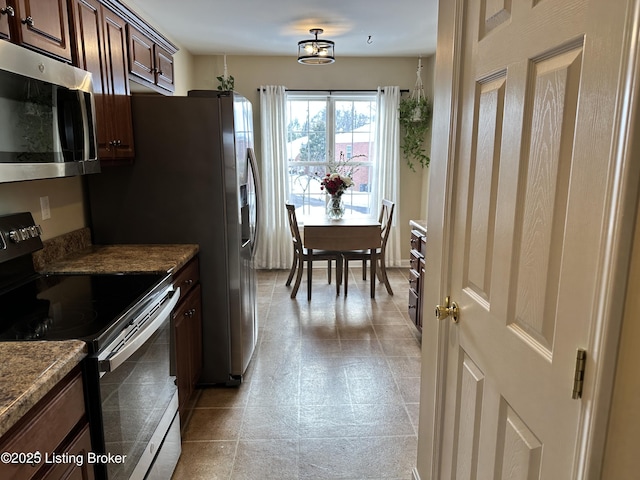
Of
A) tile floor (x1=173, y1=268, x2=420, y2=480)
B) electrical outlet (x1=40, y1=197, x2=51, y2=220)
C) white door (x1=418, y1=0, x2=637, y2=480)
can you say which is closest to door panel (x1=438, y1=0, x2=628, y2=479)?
white door (x1=418, y1=0, x2=637, y2=480)

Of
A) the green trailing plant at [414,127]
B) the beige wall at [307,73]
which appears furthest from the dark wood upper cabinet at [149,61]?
the green trailing plant at [414,127]

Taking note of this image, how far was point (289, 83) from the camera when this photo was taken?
5277 millimetres

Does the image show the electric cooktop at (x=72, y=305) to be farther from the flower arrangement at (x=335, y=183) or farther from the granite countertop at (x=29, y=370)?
the flower arrangement at (x=335, y=183)

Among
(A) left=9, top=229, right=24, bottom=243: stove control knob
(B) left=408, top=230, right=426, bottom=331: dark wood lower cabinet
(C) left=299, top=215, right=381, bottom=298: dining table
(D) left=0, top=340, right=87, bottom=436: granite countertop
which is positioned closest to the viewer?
(D) left=0, top=340, right=87, bottom=436: granite countertop

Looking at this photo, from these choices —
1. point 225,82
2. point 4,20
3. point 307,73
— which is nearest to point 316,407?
point 4,20

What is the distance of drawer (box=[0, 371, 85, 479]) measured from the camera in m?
0.95

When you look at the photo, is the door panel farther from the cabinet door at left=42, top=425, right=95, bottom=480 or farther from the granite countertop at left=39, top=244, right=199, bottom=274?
the granite countertop at left=39, top=244, right=199, bottom=274

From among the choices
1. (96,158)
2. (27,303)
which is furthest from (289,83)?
(27,303)

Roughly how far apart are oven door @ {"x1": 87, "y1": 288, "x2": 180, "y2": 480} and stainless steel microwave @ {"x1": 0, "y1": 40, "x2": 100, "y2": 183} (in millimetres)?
636

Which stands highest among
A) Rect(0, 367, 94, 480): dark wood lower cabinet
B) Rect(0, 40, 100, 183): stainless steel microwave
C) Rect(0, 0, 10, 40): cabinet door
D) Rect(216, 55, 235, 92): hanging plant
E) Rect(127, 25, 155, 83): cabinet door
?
Rect(216, 55, 235, 92): hanging plant

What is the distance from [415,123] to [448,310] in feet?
13.7

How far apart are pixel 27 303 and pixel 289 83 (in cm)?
431

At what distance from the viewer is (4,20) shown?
1341mm

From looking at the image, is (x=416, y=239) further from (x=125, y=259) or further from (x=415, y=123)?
(x=415, y=123)
